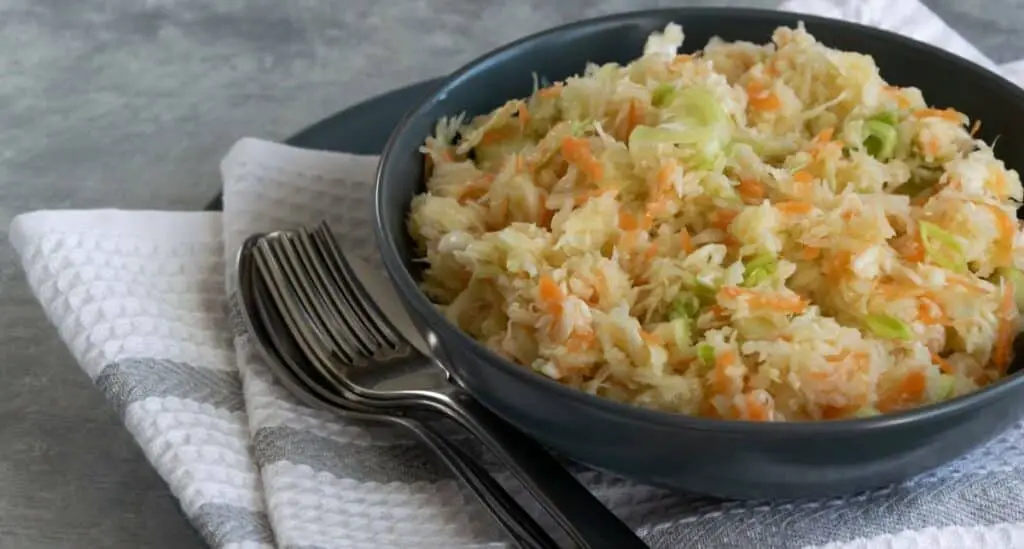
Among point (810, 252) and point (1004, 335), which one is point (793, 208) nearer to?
point (810, 252)

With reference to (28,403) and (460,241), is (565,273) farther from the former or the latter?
(28,403)

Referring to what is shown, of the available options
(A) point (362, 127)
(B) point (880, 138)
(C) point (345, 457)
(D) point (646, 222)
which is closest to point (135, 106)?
(A) point (362, 127)

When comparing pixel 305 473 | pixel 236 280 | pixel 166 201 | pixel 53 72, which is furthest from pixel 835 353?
pixel 53 72

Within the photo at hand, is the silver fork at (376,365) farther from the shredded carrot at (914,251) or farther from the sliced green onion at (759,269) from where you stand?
the shredded carrot at (914,251)

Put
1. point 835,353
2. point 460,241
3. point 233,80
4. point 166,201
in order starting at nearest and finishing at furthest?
1. point 835,353
2. point 460,241
3. point 166,201
4. point 233,80

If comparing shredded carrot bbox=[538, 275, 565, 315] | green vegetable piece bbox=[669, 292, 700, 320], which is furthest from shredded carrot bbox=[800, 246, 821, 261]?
shredded carrot bbox=[538, 275, 565, 315]

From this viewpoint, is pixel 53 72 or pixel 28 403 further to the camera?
→ pixel 53 72

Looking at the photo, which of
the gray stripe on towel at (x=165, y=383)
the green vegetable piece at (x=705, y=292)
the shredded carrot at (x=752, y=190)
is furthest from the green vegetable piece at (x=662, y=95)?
the gray stripe on towel at (x=165, y=383)
